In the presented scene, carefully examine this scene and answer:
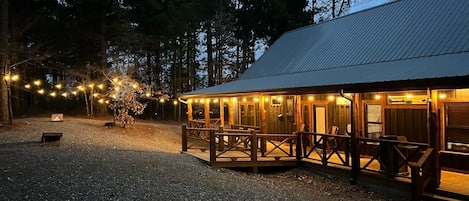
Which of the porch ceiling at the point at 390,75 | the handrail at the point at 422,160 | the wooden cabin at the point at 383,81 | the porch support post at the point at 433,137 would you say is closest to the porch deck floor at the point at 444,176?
the porch support post at the point at 433,137

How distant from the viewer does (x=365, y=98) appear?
11727mm

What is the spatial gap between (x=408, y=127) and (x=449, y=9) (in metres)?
4.39

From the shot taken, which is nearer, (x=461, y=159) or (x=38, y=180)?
(x=38, y=180)

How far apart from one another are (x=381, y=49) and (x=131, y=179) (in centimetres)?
915

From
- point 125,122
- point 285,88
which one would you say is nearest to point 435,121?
point 285,88

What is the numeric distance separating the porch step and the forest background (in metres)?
14.8

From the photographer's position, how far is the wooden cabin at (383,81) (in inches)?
343

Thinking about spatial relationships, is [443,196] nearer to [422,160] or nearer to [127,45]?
[422,160]

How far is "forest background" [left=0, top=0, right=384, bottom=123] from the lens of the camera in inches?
845

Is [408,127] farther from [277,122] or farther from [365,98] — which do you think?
[277,122]

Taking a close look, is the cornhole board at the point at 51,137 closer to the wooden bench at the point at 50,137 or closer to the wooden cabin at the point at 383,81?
the wooden bench at the point at 50,137

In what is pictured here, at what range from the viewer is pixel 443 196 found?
288 inches

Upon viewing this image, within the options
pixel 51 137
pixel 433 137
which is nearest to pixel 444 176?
pixel 433 137

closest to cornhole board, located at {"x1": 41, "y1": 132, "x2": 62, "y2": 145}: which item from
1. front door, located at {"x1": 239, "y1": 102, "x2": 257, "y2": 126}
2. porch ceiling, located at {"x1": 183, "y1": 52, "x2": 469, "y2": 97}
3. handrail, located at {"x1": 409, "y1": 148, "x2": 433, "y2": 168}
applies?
porch ceiling, located at {"x1": 183, "y1": 52, "x2": 469, "y2": 97}
